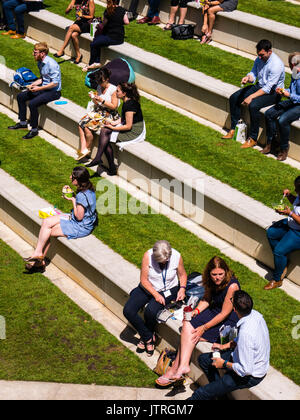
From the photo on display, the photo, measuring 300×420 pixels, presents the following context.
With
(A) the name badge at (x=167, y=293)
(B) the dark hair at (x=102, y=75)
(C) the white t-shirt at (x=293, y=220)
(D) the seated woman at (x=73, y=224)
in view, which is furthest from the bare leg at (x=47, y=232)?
(C) the white t-shirt at (x=293, y=220)

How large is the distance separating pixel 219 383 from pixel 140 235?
3242mm

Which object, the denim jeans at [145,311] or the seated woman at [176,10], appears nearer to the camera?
the denim jeans at [145,311]

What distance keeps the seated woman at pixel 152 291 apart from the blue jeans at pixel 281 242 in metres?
1.25

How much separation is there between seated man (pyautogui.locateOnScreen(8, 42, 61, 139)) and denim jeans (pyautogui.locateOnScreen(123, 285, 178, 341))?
5567mm

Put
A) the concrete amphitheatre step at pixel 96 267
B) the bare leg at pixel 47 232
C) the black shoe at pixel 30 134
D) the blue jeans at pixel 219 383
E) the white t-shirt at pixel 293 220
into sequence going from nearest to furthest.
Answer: the blue jeans at pixel 219 383, the concrete amphitheatre step at pixel 96 267, the white t-shirt at pixel 293 220, the bare leg at pixel 47 232, the black shoe at pixel 30 134

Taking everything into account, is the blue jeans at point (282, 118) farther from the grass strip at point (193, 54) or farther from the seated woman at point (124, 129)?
the seated woman at point (124, 129)

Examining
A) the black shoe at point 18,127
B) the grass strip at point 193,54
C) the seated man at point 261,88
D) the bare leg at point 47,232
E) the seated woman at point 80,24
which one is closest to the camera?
the bare leg at point 47,232

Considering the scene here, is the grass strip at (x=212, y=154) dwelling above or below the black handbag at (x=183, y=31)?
below

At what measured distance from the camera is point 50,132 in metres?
13.4

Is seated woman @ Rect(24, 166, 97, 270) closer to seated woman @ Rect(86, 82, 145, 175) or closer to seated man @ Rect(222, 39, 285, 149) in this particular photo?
seated woman @ Rect(86, 82, 145, 175)

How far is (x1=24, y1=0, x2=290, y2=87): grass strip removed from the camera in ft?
43.3

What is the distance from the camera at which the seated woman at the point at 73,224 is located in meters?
9.70
